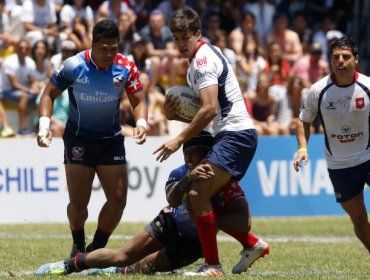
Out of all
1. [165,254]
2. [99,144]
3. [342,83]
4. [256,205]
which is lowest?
[256,205]

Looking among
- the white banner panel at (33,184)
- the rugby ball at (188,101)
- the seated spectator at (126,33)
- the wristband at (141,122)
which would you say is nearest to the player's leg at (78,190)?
the wristband at (141,122)

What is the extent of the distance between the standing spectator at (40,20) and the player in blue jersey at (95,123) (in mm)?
8608

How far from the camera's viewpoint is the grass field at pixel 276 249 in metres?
9.21

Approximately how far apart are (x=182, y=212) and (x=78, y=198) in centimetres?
146

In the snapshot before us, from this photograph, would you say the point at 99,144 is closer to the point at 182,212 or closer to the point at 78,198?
the point at 78,198

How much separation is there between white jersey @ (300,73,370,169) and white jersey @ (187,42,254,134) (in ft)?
2.90

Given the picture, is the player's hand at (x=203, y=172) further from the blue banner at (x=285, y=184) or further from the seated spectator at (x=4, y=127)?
the seated spectator at (x=4, y=127)

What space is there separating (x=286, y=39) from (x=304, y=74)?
146 centimetres

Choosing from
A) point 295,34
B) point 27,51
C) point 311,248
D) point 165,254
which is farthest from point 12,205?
point 295,34

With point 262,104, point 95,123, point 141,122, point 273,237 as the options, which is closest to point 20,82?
point 262,104

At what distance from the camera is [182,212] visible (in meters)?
8.91

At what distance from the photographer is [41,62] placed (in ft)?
58.3

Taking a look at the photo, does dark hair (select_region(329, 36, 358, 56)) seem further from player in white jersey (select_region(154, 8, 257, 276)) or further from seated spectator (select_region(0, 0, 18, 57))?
seated spectator (select_region(0, 0, 18, 57))

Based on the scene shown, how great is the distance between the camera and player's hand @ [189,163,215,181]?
860 cm
